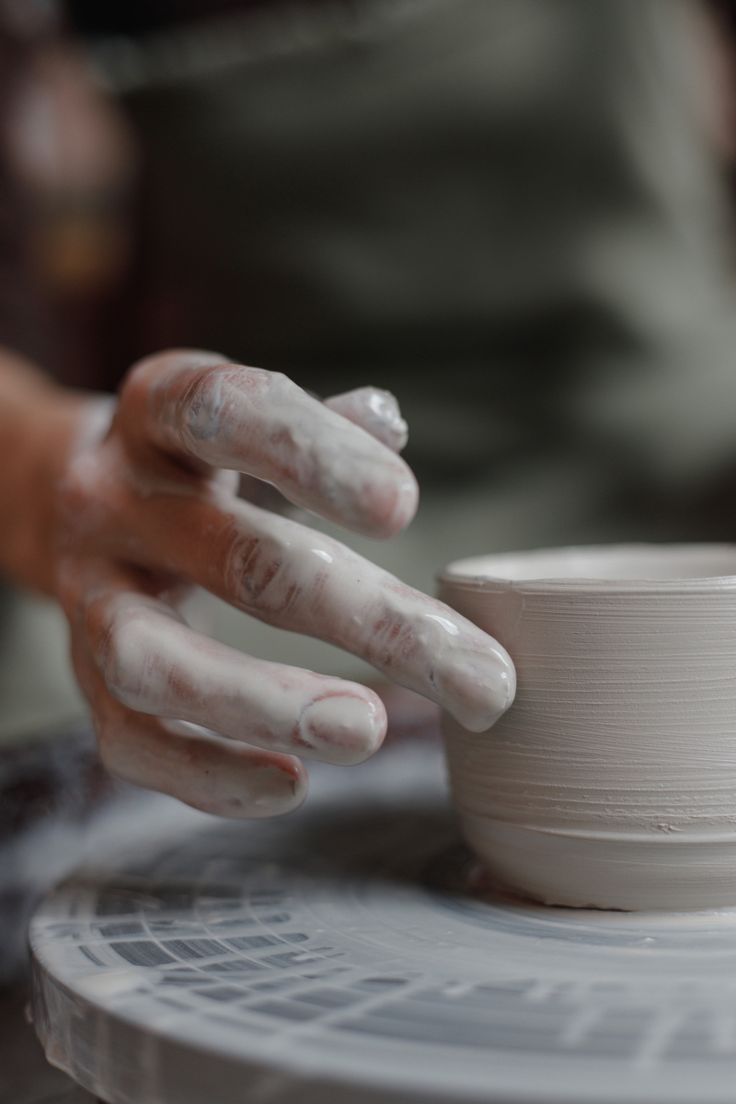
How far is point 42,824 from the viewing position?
0.86m

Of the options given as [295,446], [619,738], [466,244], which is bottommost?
[619,738]

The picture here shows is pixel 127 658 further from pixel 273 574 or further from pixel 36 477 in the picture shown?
pixel 36 477

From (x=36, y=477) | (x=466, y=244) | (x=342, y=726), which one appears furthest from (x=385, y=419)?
(x=466, y=244)

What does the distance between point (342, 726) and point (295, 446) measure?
15 cm

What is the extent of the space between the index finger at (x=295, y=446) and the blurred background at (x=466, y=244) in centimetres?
98

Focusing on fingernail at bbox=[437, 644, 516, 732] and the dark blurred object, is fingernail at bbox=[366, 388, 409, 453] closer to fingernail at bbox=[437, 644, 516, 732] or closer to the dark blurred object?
fingernail at bbox=[437, 644, 516, 732]

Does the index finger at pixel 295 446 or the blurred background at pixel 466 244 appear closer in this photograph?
the index finger at pixel 295 446

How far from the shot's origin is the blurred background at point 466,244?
162 cm

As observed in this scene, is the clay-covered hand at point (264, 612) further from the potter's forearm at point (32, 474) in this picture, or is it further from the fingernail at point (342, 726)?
the potter's forearm at point (32, 474)

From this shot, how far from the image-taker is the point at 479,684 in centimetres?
63

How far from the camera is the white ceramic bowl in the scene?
24.3 inches

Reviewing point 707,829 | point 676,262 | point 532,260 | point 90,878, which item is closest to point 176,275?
point 532,260

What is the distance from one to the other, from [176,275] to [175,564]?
3.78 ft

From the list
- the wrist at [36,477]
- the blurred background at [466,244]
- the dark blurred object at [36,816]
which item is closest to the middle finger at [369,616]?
the dark blurred object at [36,816]
